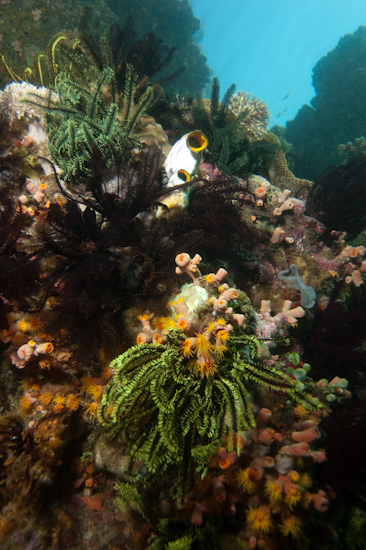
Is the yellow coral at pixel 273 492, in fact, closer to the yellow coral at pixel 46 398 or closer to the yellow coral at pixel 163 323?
the yellow coral at pixel 163 323

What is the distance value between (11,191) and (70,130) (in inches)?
48.7

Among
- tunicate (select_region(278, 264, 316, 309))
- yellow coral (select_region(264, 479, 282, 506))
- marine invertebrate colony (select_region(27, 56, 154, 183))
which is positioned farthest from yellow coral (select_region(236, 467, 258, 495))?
marine invertebrate colony (select_region(27, 56, 154, 183))

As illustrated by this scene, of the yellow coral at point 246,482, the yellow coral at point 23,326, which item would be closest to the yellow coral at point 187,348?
the yellow coral at point 246,482

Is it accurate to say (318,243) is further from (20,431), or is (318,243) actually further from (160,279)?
(20,431)

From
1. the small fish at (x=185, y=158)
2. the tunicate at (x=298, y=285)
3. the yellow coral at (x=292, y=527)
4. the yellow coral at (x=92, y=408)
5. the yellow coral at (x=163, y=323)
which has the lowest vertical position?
the yellow coral at (x=292, y=527)

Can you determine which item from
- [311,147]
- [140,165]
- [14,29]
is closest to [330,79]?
[311,147]

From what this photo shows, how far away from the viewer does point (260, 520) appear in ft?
7.11

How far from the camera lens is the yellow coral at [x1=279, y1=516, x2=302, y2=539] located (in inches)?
82.3

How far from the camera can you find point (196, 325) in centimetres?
271

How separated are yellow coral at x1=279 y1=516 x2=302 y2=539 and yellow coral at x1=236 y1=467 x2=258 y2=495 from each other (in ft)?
1.01

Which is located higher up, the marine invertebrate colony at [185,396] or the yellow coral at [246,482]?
the marine invertebrate colony at [185,396]

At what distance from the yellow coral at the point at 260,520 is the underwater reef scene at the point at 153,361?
12mm

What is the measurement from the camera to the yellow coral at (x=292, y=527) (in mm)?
2090

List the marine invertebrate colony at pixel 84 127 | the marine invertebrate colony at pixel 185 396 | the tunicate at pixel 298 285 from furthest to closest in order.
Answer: the tunicate at pixel 298 285, the marine invertebrate colony at pixel 84 127, the marine invertebrate colony at pixel 185 396
